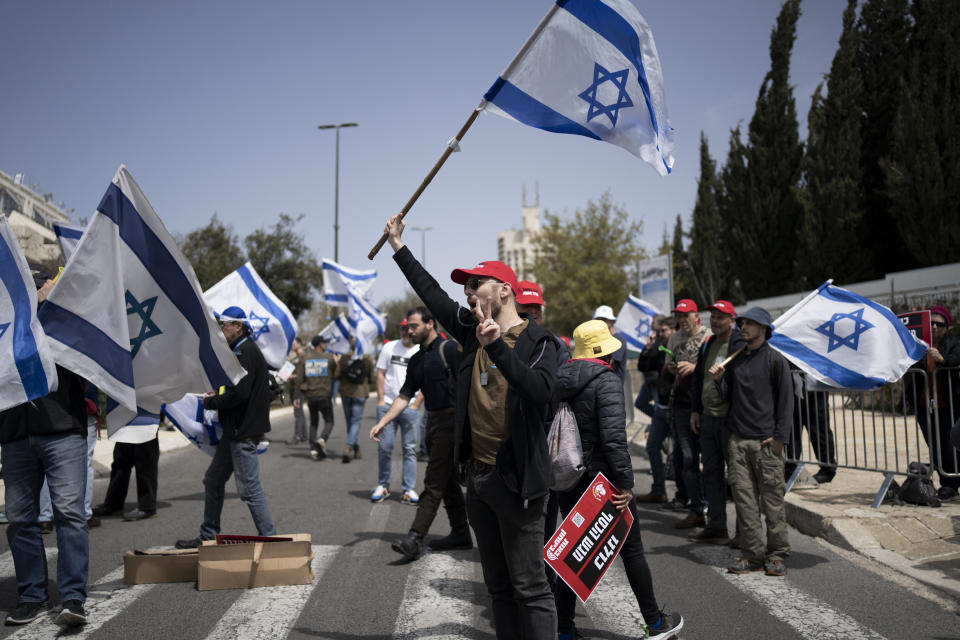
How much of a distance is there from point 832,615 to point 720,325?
97.6 inches

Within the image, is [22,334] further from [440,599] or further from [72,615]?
[440,599]

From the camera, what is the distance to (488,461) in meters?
3.35

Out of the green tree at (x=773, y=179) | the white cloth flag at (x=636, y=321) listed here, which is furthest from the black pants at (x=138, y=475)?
the green tree at (x=773, y=179)

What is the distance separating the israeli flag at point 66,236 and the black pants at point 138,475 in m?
2.12

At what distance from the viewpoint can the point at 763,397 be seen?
577 cm

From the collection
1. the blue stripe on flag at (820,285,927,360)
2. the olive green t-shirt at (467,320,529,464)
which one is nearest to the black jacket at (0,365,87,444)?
the olive green t-shirt at (467,320,529,464)

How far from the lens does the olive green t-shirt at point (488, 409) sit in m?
3.33

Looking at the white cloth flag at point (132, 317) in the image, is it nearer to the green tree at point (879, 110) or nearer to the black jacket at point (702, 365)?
the black jacket at point (702, 365)

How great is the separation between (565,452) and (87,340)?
115 inches

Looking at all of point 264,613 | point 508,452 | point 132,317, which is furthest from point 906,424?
point 132,317

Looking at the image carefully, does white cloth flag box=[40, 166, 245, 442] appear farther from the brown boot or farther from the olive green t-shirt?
the brown boot

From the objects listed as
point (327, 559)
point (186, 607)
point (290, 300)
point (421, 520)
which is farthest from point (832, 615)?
point (290, 300)

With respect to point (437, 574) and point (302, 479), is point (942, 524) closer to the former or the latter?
point (437, 574)

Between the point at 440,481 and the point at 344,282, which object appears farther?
the point at 344,282
